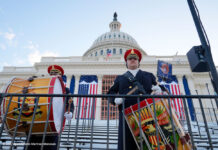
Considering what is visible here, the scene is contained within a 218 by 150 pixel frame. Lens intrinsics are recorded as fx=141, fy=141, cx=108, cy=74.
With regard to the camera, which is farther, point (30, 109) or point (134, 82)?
point (134, 82)

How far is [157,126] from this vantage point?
6.19 feet

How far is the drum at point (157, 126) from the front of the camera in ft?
5.91

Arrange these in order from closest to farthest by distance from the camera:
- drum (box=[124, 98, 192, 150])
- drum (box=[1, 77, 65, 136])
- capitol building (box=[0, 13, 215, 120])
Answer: drum (box=[124, 98, 192, 150])
drum (box=[1, 77, 65, 136])
capitol building (box=[0, 13, 215, 120])

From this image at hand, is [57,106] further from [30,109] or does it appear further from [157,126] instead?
[157,126]

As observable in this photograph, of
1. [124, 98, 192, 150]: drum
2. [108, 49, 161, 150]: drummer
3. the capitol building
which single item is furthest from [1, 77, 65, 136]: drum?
the capitol building

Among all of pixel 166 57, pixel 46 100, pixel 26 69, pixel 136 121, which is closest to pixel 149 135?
pixel 136 121

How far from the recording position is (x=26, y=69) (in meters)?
24.0

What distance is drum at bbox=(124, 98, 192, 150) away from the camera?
1.80m

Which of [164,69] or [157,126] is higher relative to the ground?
[164,69]

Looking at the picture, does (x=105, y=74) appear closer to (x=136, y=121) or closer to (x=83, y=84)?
(x=83, y=84)

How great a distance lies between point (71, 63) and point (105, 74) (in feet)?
17.7

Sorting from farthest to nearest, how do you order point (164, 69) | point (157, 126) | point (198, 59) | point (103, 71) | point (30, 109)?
point (103, 71)
point (164, 69)
point (198, 59)
point (30, 109)
point (157, 126)

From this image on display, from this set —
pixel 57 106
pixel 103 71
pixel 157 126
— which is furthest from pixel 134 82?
pixel 103 71

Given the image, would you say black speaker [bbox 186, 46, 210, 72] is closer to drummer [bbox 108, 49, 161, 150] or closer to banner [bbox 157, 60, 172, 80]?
drummer [bbox 108, 49, 161, 150]
